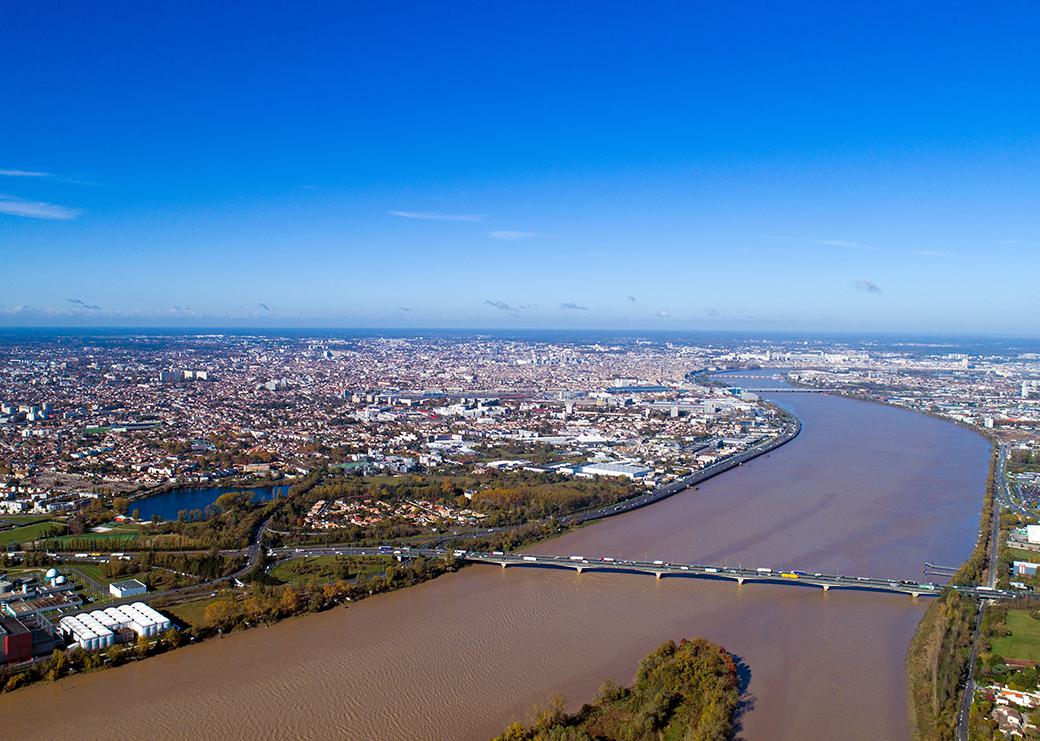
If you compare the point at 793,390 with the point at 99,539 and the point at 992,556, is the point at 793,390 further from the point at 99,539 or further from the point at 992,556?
the point at 99,539

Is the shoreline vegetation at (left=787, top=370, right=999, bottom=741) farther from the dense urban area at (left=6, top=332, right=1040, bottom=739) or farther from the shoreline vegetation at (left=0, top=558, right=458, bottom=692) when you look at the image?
the shoreline vegetation at (left=0, top=558, right=458, bottom=692)

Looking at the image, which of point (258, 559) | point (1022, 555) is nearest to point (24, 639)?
point (258, 559)

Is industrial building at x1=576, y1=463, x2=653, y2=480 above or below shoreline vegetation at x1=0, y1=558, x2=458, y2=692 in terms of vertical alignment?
above

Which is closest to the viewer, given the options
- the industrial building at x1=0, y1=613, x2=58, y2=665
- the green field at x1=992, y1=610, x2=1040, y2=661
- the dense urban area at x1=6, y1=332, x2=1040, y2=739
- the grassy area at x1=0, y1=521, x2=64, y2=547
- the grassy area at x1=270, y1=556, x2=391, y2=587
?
the industrial building at x1=0, y1=613, x2=58, y2=665

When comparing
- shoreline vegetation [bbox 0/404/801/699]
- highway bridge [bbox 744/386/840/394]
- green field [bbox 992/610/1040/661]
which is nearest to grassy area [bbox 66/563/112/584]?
shoreline vegetation [bbox 0/404/801/699]

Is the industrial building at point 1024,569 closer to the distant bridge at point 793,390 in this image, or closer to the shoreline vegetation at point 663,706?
the shoreline vegetation at point 663,706

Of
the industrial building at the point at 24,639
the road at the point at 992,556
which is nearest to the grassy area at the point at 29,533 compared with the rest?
the industrial building at the point at 24,639

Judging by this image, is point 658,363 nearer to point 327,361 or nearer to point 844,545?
point 327,361
